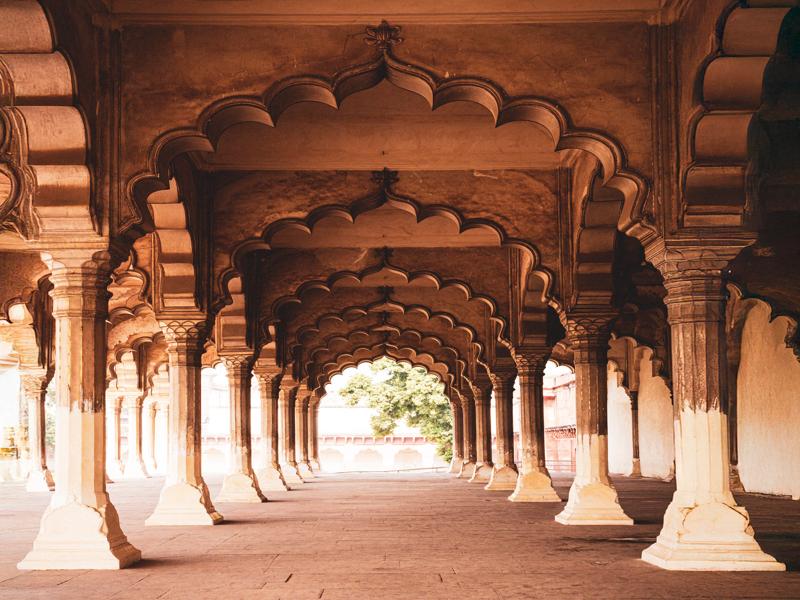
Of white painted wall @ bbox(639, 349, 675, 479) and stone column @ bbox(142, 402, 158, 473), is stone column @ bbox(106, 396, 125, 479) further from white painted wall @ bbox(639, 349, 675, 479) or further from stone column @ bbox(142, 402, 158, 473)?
white painted wall @ bbox(639, 349, 675, 479)

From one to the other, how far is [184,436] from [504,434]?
1036cm

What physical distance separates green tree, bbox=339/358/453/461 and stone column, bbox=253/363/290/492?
85.9ft

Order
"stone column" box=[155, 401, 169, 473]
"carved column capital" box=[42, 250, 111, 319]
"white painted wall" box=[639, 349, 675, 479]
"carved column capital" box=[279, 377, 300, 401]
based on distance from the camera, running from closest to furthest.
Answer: "carved column capital" box=[42, 250, 111, 319] → "white painted wall" box=[639, 349, 675, 479] → "carved column capital" box=[279, 377, 300, 401] → "stone column" box=[155, 401, 169, 473]

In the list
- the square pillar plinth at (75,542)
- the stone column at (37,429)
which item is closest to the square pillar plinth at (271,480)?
the stone column at (37,429)

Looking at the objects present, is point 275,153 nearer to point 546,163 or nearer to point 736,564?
point 546,163

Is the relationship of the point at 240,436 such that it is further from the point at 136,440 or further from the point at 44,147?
the point at 136,440

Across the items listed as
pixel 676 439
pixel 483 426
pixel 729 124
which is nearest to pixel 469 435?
pixel 483 426

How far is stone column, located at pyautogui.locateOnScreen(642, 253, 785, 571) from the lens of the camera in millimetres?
9016

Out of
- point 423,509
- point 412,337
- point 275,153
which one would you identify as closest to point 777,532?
point 423,509

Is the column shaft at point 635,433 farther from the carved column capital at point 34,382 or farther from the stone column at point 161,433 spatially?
the stone column at point 161,433

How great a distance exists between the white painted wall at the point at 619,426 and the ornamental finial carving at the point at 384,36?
77.4 ft

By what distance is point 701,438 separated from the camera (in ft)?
30.6

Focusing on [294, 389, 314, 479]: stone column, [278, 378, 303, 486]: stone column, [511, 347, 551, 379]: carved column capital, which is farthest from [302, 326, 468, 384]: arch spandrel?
[511, 347, 551, 379]: carved column capital

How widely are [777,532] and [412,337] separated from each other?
18.6 metres
